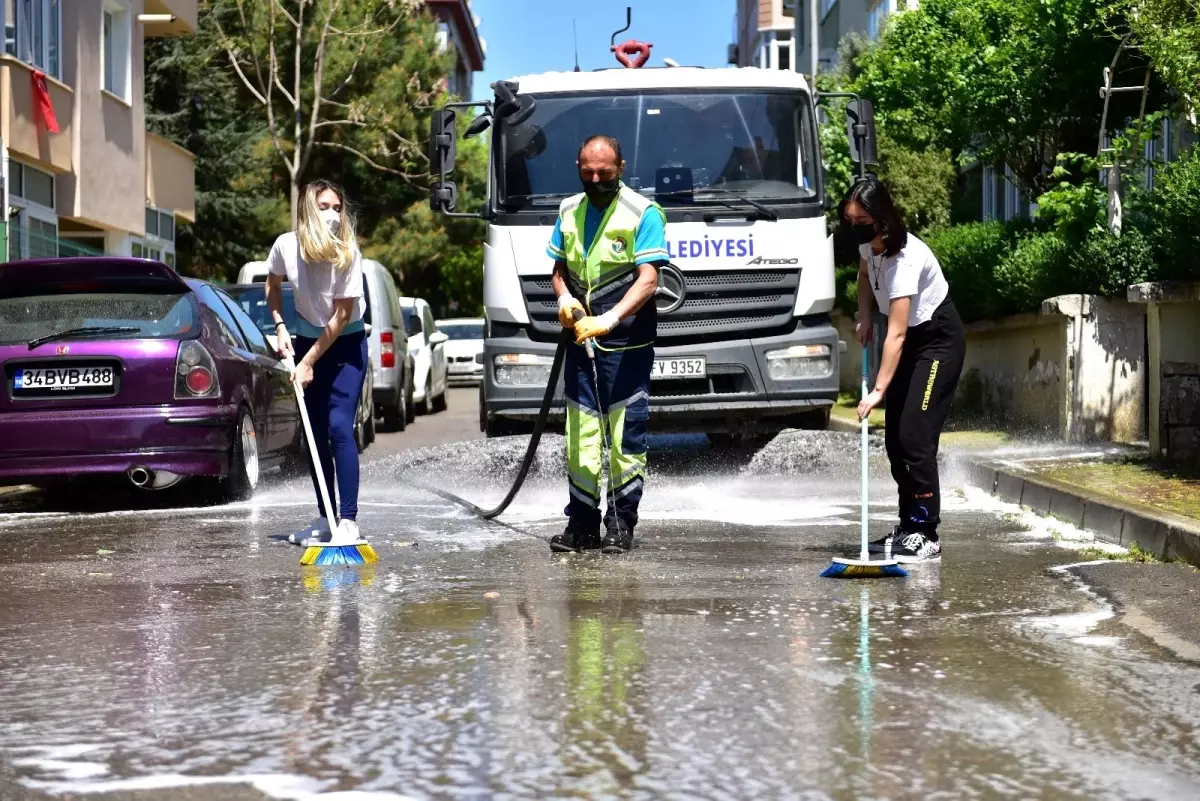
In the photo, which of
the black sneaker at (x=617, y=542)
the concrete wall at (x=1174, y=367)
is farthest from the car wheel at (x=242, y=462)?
the concrete wall at (x=1174, y=367)

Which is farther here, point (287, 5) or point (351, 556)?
point (287, 5)

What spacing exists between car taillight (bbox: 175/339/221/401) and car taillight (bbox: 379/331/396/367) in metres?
9.81

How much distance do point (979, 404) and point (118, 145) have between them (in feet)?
44.9

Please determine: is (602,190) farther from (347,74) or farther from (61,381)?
(347,74)

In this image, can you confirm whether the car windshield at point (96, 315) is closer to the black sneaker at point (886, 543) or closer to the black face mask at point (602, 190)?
the black face mask at point (602, 190)

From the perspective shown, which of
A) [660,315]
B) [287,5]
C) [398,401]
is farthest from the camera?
[287,5]

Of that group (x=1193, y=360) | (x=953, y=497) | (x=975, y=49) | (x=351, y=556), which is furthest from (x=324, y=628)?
(x=975, y=49)

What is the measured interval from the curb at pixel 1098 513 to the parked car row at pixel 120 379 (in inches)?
160

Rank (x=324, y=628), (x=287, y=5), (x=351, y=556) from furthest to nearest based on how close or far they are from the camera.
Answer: (x=287, y=5) → (x=351, y=556) → (x=324, y=628)

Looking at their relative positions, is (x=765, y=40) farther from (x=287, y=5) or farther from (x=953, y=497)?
(x=953, y=497)

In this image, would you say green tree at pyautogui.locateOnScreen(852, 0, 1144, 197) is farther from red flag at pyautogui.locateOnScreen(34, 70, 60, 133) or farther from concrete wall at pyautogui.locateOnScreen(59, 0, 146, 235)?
concrete wall at pyautogui.locateOnScreen(59, 0, 146, 235)

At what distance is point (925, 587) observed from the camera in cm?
764

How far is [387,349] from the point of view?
2147cm

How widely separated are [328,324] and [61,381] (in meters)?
2.83
